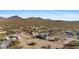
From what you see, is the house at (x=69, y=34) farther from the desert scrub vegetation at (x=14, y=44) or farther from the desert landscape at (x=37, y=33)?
the desert scrub vegetation at (x=14, y=44)

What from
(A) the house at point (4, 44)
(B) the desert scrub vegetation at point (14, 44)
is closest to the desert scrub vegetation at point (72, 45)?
(B) the desert scrub vegetation at point (14, 44)

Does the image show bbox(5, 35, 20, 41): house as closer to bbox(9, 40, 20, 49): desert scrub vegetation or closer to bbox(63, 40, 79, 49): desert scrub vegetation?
bbox(9, 40, 20, 49): desert scrub vegetation

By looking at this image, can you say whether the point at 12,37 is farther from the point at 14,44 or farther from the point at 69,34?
the point at 69,34

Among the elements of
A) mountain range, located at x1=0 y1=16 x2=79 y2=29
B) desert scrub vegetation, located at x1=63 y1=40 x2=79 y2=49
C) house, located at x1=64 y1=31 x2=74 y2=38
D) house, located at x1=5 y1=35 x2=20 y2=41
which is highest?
mountain range, located at x1=0 y1=16 x2=79 y2=29

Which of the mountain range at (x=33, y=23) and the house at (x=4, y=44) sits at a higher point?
the mountain range at (x=33, y=23)

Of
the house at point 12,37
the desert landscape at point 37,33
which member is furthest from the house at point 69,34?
the house at point 12,37

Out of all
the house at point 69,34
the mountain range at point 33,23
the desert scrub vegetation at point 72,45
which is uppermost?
the mountain range at point 33,23

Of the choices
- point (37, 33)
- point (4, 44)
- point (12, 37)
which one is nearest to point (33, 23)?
point (37, 33)

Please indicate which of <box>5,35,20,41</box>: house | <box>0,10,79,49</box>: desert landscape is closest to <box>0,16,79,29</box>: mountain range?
<box>0,10,79,49</box>: desert landscape

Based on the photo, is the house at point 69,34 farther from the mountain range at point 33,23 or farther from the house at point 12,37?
the house at point 12,37

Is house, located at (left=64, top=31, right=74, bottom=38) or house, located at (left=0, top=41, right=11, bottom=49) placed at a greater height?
house, located at (left=64, top=31, right=74, bottom=38)
